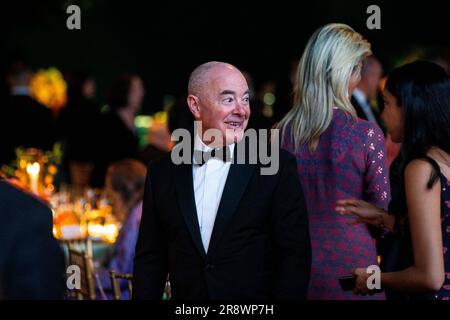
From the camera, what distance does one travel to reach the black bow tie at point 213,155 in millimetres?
3057

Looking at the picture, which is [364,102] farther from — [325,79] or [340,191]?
[340,191]

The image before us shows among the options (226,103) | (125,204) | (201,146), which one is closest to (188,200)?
(201,146)

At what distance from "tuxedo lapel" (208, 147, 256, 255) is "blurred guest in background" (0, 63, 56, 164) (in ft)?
16.7

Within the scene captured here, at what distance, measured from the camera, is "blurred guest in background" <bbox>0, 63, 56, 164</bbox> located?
25.7ft

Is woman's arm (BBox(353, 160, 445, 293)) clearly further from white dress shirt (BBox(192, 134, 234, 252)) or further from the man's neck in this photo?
the man's neck

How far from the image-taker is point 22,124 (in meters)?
7.85

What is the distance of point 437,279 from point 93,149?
558 centimetres

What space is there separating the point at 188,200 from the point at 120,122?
4756 millimetres

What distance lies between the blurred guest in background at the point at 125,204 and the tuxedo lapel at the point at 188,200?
1566mm

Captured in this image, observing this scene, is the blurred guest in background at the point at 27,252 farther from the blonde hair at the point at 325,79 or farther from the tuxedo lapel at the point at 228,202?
the blonde hair at the point at 325,79

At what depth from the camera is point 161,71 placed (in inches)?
721

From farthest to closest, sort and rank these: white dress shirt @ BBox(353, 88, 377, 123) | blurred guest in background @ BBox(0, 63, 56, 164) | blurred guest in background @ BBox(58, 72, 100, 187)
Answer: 1. blurred guest in background @ BBox(58, 72, 100, 187)
2. blurred guest in background @ BBox(0, 63, 56, 164)
3. white dress shirt @ BBox(353, 88, 377, 123)

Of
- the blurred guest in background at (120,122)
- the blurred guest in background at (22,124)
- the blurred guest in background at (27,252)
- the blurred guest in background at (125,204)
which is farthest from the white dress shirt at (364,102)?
the blurred guest in background at (27,252)

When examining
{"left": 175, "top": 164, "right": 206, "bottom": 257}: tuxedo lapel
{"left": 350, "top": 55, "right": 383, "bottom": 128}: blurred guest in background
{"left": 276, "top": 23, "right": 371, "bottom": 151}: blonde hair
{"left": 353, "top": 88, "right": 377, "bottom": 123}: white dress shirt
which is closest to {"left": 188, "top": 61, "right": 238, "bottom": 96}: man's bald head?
{"left": 175, "top": 164, "right": 206, "bottom": 257}: tuxedo lapel
